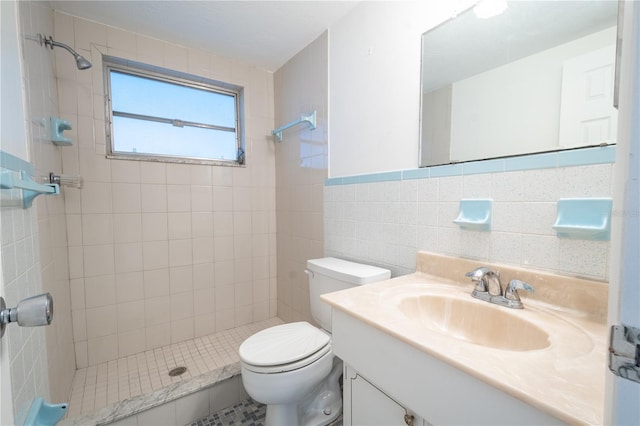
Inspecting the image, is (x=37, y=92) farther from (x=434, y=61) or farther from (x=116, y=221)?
(x=434, y=61)

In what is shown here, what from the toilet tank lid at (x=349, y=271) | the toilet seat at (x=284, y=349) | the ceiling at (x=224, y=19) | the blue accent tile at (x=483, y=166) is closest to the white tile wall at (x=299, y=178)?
the ceiling at (x=224, y=19)

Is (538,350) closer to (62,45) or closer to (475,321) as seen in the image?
(475,321)

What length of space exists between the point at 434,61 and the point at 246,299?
2.01 meters

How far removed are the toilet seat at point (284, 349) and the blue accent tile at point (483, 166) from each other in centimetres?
96

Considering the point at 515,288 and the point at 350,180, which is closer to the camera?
the point at 515,288

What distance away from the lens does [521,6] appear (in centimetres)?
89

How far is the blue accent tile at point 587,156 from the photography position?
0.70 m

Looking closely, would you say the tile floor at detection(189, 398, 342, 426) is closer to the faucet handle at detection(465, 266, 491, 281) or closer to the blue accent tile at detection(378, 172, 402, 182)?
the faucet handle at detection(465, 266, 491, 281)

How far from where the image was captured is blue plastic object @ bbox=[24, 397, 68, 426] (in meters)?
0.70

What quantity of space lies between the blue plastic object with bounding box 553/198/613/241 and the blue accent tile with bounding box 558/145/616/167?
101mm

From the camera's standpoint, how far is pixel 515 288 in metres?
0.80

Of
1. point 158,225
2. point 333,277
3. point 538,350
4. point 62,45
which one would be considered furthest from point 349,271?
point 62,45

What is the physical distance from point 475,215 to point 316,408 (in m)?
1.20

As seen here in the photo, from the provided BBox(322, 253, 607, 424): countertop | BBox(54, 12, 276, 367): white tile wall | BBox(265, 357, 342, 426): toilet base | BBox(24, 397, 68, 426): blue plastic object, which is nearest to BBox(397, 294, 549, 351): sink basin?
BBox(322, 253, 607, 424): countertop
